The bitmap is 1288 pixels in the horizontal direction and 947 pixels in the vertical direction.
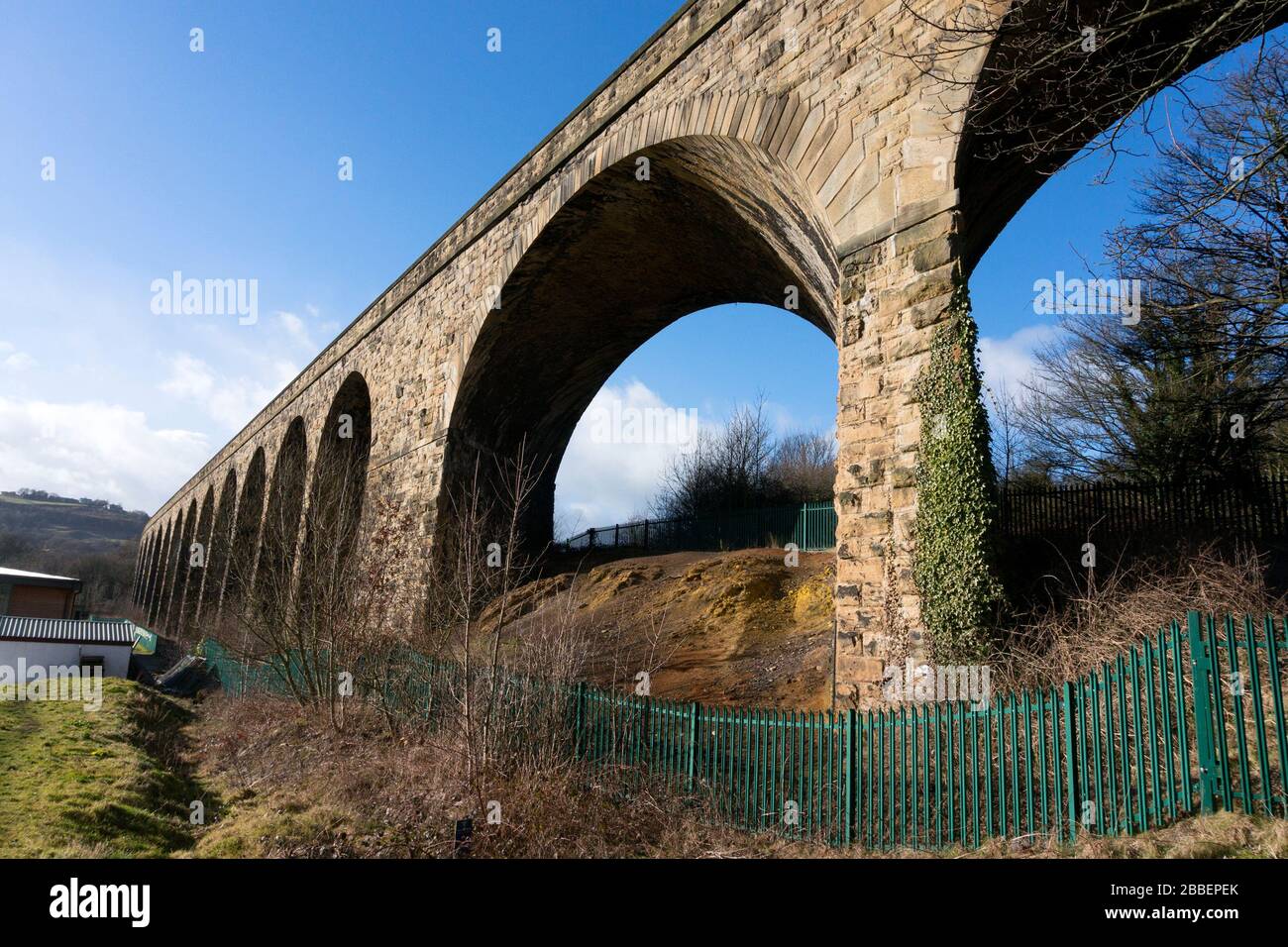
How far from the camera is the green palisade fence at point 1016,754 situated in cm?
412

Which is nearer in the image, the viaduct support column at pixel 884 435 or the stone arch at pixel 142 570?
the viaduct support column at pixel 884 435

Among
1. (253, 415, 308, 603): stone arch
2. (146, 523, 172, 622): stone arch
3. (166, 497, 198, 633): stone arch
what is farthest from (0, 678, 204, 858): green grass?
(146, 523, 172, 622): stone arch

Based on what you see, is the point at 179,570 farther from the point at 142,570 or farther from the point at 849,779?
the point at 849,779

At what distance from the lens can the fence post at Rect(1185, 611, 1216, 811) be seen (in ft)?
13.4

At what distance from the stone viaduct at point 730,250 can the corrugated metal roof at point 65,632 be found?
271 inches

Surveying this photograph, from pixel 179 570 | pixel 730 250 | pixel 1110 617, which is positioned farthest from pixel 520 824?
pixel 179 570

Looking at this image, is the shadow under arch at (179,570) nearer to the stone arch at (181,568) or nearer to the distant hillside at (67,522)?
the stone arch at (181,568)

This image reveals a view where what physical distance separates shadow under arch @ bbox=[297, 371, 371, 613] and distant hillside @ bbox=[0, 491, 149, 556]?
99.5m

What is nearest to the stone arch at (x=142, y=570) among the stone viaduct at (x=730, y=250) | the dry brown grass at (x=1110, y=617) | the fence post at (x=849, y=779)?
the stone viaduct at (x=730, y=250)

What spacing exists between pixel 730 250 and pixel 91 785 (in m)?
10.4

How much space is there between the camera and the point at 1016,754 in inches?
185
